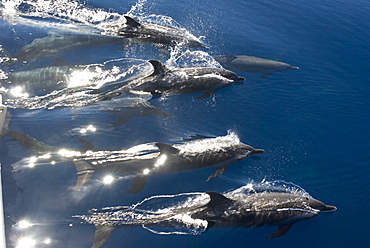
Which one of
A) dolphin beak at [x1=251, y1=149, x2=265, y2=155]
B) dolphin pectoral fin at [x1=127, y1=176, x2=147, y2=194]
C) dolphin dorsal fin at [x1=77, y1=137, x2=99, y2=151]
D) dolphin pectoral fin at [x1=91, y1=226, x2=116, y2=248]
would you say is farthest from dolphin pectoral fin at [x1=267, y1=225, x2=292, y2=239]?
dolphin dorsal fin at [x1=77, y1=137, x2=99, y2=151]

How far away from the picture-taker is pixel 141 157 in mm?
7445

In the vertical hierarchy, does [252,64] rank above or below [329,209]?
above

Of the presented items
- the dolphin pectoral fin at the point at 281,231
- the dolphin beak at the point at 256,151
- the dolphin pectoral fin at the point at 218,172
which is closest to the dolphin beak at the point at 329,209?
the dolphin pectoral fin at the point at 281,231

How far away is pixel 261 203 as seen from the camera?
6711 millimetres

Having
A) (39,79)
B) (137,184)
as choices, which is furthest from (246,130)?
(39,79)

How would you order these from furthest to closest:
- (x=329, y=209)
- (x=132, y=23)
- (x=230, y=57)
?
(x=132, y=23) < (x=230, y=57) < (x=329, y=209)

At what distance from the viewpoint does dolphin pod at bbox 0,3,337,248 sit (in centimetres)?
638

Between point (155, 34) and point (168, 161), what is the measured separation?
21.9 ft

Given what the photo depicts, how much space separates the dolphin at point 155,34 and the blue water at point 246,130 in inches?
21.7

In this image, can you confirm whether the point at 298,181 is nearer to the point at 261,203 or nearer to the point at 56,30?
the point at 261,203

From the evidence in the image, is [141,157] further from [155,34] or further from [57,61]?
[155,34]

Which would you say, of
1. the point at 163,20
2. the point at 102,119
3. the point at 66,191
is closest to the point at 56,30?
the point at 163,20

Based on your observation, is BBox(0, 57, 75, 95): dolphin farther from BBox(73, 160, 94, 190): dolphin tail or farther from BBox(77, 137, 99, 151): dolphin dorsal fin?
BBox(73, 160, 94, 190): dolphin tail

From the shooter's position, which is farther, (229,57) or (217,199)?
(229,57)
